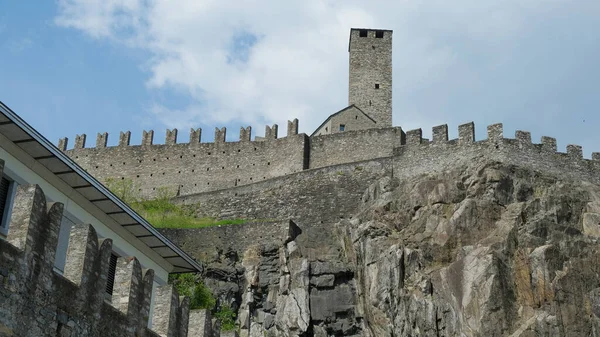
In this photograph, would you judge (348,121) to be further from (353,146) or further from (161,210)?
(161,210)

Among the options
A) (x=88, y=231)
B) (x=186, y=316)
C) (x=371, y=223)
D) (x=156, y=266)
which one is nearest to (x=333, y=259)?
(x=371, y=223)

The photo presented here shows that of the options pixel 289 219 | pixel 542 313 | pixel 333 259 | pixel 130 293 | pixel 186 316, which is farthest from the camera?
pixel 289 219

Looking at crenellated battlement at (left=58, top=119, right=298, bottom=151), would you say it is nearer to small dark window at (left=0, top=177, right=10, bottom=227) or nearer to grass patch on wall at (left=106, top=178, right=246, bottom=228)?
grass patch on wall at (left=106, top=178, right=246, bottom=228)

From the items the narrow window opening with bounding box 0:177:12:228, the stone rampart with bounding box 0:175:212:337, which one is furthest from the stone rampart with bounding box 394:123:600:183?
the narrow window opening with bounding box 0:177:12:228

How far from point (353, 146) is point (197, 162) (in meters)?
8.96

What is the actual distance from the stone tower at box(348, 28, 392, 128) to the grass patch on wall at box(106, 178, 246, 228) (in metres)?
11.3

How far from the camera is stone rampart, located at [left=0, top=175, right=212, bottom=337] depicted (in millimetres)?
11141

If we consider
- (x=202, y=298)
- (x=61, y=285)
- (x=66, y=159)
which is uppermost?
(x=202, y=298)

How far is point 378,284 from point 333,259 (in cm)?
283

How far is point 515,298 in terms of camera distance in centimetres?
3084

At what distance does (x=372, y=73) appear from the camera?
5119 centimetres

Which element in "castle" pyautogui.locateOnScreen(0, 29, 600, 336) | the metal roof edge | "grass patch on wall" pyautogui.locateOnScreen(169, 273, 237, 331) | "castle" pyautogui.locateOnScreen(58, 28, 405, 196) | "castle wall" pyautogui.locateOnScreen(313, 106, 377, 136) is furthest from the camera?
"castle wall" pyautogui.locateOnScreen(313, 106, 377, 136)

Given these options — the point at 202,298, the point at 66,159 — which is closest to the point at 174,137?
the point at 202,298

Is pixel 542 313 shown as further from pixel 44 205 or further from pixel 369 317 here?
pixel 44 205
